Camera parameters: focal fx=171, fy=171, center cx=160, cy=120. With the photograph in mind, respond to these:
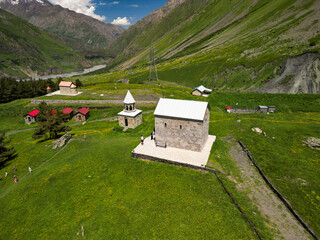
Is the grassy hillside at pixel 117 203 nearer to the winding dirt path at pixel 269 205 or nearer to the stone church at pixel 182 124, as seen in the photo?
the winding dirt path at pixel 269 205

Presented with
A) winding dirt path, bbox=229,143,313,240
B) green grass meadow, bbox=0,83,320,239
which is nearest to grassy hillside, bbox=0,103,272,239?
green grass meadow, bbox=0,83,320,239

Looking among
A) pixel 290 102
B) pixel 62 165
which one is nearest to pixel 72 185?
pixel 62 165

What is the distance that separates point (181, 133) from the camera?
111 ft

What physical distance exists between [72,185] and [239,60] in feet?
356

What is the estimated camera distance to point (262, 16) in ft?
509

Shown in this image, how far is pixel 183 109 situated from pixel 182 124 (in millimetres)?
2985

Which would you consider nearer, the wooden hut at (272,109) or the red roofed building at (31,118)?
the wooden hut at (272,109)

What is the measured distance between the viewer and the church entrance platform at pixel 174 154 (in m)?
30.7

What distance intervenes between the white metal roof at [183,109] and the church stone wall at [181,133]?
A: 908mm

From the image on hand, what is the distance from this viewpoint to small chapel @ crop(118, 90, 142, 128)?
48.6 metres

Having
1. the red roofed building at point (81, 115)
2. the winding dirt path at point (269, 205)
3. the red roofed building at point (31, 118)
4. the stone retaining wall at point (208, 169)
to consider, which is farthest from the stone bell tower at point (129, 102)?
the red roofed building at point (31, 118)

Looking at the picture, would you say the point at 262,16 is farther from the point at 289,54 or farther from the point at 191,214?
the point at 191,214

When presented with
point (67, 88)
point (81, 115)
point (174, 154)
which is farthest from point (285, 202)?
point (67, 88)

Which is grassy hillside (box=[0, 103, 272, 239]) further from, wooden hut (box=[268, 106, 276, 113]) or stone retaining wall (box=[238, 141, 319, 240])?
wooden hut (box=[268, 106, 276, 113])
